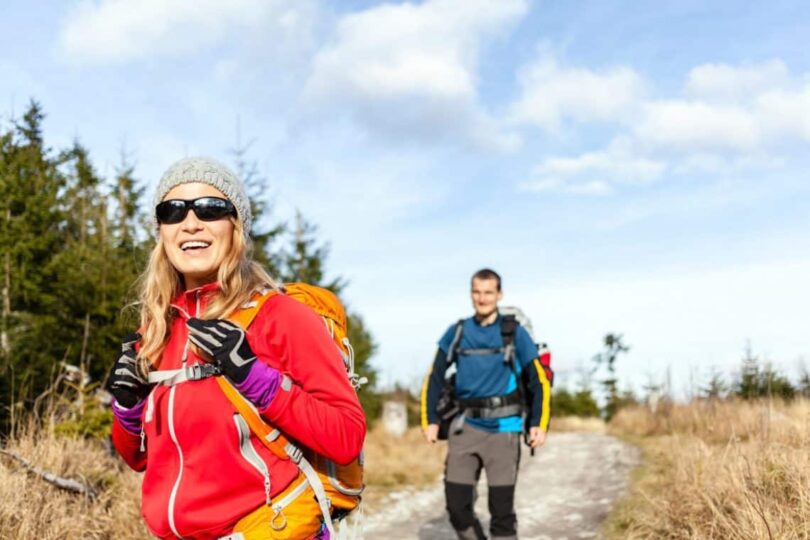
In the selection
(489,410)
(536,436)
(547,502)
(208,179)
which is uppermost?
(208,179)

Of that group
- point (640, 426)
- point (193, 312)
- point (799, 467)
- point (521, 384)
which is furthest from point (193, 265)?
point (640, 426)

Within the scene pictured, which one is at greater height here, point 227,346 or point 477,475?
point 227,346

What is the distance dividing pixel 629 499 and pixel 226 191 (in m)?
7.72

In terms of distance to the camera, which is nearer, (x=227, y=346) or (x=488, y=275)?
(x=227, y=346)

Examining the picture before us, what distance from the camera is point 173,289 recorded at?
2.41 metres

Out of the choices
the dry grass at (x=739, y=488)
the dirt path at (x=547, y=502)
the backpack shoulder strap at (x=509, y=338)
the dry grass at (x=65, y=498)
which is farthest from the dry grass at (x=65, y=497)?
the dry grass at (x=739, y=488)

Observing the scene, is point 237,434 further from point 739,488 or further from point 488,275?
point 739,488

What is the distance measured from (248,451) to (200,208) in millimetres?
737

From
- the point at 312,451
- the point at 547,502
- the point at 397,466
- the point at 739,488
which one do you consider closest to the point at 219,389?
the point at 312,451

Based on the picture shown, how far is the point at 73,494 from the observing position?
227 inches

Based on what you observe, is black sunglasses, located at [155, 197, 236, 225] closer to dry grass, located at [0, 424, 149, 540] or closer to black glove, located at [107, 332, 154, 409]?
black glove, located at [107, 332, 154, 409]

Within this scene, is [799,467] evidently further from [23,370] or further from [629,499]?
[23,370]

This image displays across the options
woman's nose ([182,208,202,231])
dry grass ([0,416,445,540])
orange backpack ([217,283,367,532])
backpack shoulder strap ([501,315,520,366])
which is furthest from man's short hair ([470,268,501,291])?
woman's nose ([182,208,202,231])

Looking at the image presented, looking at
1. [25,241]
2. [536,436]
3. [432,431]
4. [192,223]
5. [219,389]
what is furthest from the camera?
[25,241]
